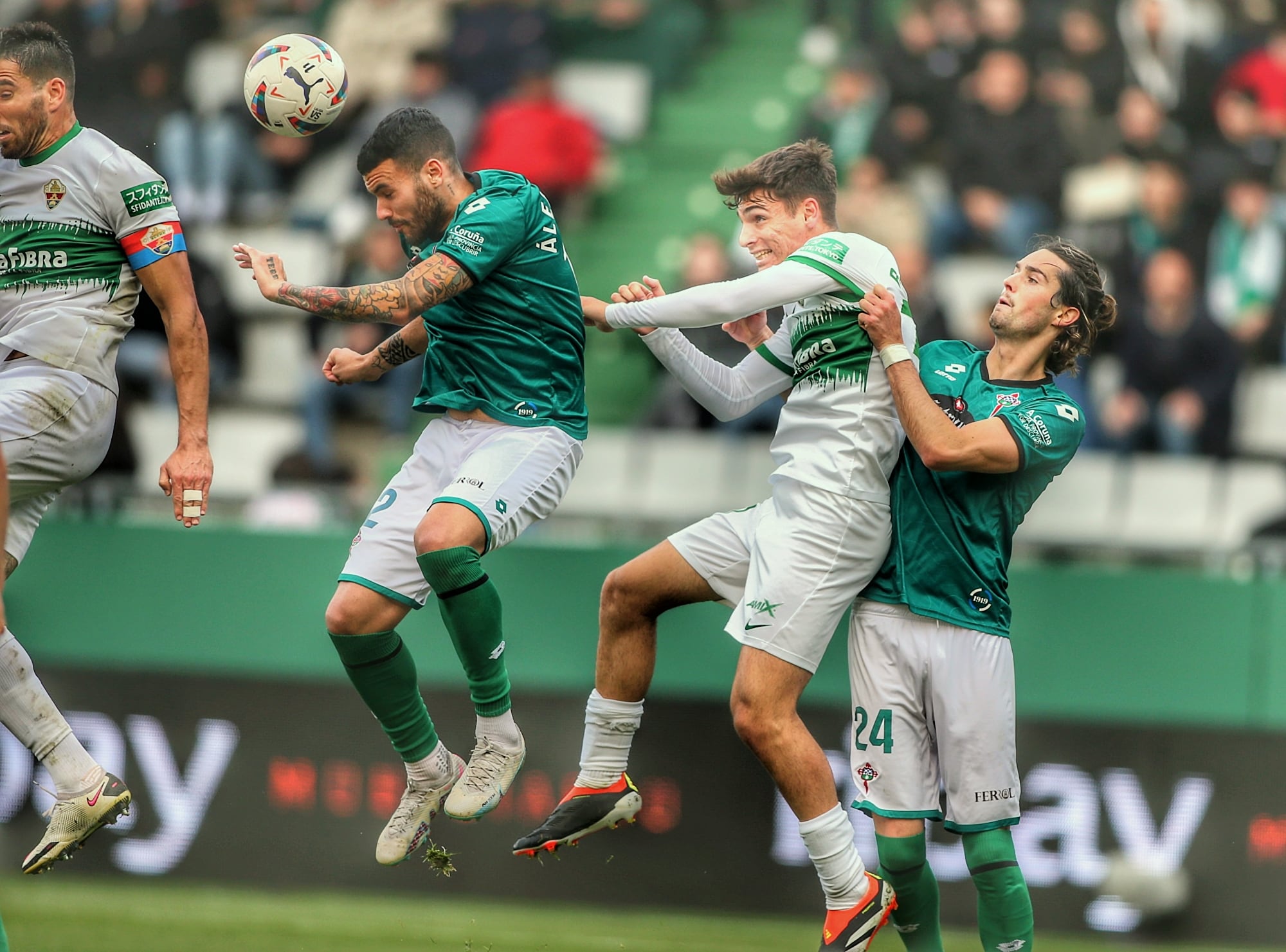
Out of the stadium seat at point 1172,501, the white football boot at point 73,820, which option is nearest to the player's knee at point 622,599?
the white football boot at point 73,820

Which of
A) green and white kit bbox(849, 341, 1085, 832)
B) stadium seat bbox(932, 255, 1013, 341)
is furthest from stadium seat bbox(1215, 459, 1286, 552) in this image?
green and white kit bbox(849, 341, 1085, 832)

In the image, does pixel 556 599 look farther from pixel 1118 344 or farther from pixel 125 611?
pixel 1118 344

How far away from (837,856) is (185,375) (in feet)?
10.0

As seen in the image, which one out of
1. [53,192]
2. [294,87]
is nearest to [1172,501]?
[294,87]

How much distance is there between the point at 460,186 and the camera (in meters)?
6.66

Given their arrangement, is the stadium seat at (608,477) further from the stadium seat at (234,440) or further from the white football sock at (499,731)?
the white football sock at (499,731)

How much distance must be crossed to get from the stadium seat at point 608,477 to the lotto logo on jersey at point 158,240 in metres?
4.69

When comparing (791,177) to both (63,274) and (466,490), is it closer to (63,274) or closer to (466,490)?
(466,490)

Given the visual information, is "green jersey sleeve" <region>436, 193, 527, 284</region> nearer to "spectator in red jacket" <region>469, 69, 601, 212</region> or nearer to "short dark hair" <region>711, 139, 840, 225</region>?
"short dark hair" <region>711, 139, 840, 225</region>

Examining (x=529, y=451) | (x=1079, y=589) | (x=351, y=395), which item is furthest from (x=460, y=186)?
(x=351, y=395)

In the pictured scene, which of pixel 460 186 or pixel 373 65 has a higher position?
pixel 373 65

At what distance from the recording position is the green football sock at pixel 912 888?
6.57 meters

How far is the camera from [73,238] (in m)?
6.43

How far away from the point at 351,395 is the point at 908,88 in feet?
16.9
